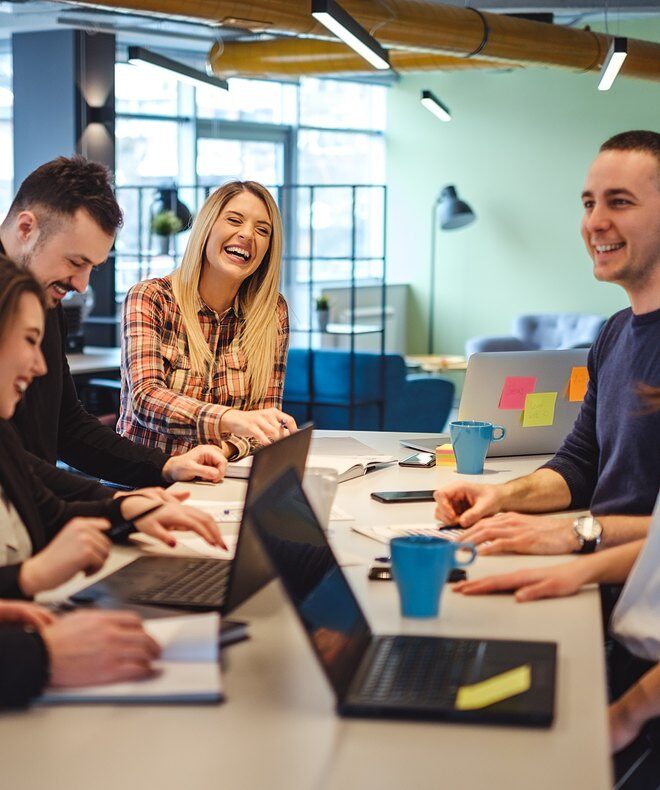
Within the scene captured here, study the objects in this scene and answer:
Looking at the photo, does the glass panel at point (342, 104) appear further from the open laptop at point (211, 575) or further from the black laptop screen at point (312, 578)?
→ the black laptop screen at point (312, 578)

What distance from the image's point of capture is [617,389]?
233 cm

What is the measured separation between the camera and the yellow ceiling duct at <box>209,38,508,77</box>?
8.13 metres

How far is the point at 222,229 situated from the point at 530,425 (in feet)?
3.31

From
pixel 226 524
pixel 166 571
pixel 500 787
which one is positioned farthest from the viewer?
pixel 226 524

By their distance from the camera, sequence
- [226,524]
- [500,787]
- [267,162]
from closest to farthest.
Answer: [500,787]
[226,524]
[267,162]

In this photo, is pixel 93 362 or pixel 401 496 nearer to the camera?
pixel 401 496

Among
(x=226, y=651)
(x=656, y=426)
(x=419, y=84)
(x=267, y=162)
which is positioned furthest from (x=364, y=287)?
(x=226, y=651)

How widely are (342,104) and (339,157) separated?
0.52 meters

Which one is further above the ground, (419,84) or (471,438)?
(419,84)

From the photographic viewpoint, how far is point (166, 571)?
5.88ft

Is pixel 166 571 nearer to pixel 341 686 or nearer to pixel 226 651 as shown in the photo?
pixel 226 651

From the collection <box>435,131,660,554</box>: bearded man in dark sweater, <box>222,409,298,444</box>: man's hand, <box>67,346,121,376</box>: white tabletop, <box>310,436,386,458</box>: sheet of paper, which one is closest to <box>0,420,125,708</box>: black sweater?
<box>222,409,298,444</box>: man's hand

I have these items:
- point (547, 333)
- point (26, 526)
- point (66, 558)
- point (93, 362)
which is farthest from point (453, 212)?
point (66, 558)

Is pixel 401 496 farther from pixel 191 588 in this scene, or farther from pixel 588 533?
pixel 191 588
